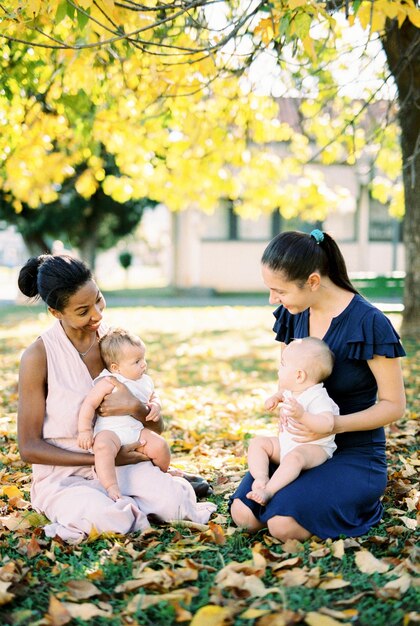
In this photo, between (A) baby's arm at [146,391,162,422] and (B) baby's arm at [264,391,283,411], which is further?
(A) baby's arm at [146,391,162,422]

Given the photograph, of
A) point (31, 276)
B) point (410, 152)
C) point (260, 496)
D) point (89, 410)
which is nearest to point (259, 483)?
point (260, 496)

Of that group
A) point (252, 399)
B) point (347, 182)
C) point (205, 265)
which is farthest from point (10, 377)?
point (347, 182)

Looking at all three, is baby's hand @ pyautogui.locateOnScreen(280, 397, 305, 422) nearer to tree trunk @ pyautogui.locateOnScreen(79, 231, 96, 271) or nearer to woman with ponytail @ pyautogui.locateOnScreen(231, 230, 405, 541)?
woman with ponytail @ pyautogui.locateOnScreen(231, 230, 405, 541)

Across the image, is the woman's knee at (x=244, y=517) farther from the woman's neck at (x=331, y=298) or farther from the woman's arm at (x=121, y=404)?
the woman's neck at (x=331, y=298)

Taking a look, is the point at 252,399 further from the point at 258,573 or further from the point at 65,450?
the point at 258,573

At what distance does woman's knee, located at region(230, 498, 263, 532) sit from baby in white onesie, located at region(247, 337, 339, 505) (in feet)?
0.33

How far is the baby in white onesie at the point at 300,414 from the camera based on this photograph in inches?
140

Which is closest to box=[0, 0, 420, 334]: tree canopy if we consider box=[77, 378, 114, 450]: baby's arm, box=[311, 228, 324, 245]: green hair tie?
box=[311, 228, 324, 245]: green hair tie

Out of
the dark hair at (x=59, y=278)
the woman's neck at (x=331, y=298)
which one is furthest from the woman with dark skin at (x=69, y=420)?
the woman's neck at (x=331, y=298)

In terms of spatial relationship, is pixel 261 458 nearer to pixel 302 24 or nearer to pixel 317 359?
pixel 317 359

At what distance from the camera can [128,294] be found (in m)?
25.0

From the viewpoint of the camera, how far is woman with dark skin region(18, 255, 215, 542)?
3783mm

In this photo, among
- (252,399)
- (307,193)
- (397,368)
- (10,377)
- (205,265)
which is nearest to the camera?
(397,368)

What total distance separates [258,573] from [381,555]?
2.18 ft
